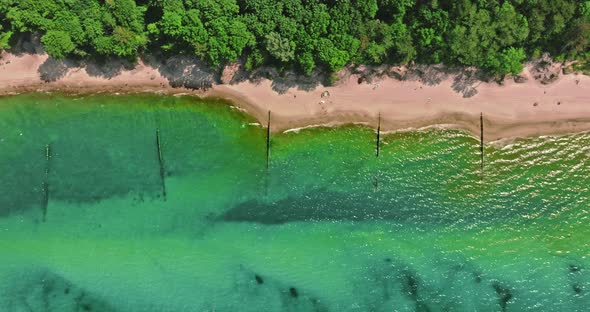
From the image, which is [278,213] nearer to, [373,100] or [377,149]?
[377,149]

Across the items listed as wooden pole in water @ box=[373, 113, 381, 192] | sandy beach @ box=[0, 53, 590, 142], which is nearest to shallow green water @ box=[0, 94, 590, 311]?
wooden pole in water @ box=[373, 113, 381, 192]

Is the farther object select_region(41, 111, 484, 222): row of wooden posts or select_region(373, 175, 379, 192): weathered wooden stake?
select_region(373, 175, 379, 192): weathered wooden stake

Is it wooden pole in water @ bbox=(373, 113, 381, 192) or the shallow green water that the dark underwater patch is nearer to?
the shallow green water

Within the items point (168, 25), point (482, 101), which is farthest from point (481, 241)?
point (168, 25)

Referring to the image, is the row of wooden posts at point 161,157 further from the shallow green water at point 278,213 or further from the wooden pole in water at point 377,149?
the shallow green water at point 278,213

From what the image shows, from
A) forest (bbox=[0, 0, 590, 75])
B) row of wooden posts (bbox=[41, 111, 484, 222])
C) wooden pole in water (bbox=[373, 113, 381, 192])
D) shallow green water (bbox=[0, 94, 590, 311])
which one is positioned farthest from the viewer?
wooden pole in water (bbox=[373, 113, 381, 192])

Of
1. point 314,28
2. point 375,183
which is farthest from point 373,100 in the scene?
point 314,28

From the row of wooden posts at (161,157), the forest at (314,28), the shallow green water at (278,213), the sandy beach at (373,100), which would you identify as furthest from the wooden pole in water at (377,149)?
the forest at (314,28)
